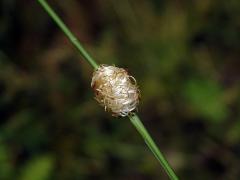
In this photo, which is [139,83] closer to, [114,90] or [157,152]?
[114,90]

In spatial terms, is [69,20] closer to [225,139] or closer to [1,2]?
[1,2]

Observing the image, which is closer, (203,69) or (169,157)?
(169,157)

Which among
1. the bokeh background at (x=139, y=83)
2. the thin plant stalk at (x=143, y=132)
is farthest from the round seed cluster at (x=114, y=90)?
the bokeh background at (x=139, y=83)

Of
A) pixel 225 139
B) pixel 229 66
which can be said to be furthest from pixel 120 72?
pixel 229 66

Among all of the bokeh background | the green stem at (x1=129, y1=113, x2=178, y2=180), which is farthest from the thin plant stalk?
the bokeh background

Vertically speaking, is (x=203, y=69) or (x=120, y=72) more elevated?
(x=120, y=72)

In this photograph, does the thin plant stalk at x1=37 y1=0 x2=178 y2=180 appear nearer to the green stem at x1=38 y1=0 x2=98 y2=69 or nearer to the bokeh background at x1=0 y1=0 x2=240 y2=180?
the green stem at x1=38 y1=0 x2=98 y2=69

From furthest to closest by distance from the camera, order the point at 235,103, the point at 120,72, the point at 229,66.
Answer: the point at 229,66 → the point at 235,103 → the point at 120,72
